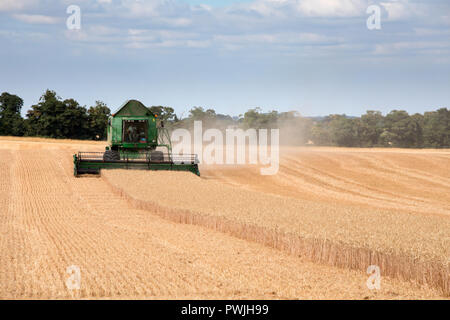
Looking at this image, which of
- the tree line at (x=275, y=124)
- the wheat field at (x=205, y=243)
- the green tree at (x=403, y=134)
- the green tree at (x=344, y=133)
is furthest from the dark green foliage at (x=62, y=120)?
the wheat field at (x=205, y=243)

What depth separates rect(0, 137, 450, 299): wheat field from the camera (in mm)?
8961

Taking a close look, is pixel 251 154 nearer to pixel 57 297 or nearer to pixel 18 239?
pixel 18 239

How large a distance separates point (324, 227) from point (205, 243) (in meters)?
2.40

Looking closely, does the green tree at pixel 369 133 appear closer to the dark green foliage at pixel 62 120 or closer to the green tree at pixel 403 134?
the green tree at pixel 403 134

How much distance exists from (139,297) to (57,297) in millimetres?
1087

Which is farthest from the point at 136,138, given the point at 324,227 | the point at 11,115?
the point at 11,115

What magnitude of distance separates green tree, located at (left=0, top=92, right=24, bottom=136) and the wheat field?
1969 inches

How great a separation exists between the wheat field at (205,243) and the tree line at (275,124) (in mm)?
36961

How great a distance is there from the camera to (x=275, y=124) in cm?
7012

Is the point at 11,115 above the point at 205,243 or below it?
above

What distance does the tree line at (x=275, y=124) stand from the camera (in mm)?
65375

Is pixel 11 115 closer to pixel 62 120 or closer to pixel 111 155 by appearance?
pixel 62 120

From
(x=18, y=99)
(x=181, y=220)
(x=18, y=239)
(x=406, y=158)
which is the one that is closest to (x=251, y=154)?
(x=406, y=158)

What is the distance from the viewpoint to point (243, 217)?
13.6m
